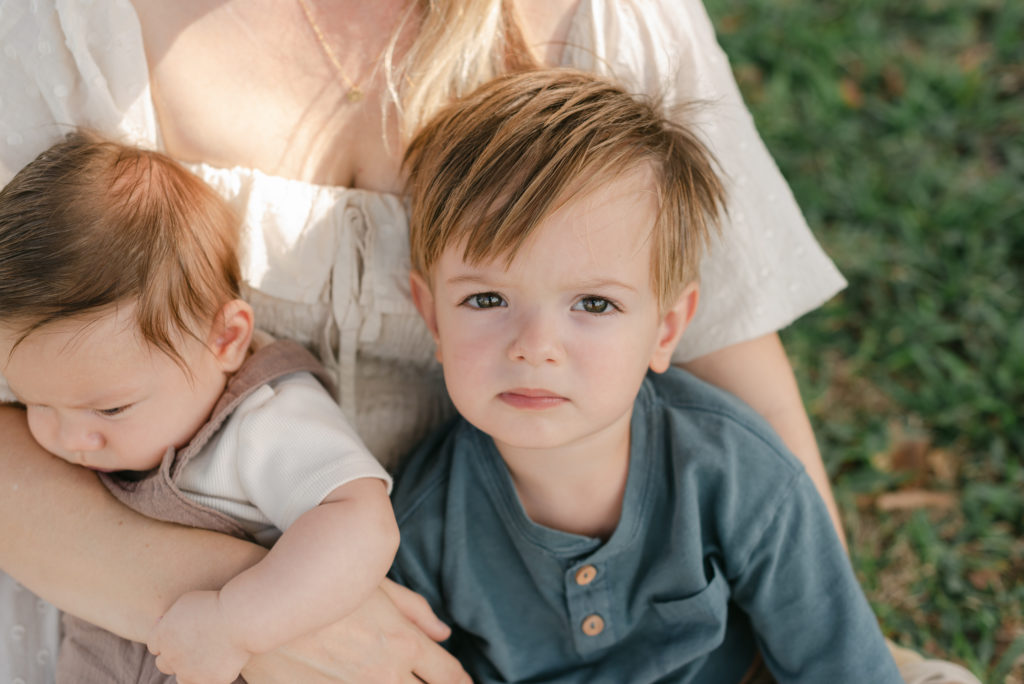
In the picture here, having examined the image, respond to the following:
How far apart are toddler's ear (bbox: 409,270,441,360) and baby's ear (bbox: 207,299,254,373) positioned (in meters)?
0.29

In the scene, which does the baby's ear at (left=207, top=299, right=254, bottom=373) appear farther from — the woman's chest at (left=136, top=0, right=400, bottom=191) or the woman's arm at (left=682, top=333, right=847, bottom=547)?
the woman's arm at (left=682, top=333, right=847, bottom=547)

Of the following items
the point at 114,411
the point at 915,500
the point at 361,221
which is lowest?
the point at 915,500

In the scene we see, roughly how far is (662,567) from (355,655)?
0.55 m

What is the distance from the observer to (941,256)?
2760mm

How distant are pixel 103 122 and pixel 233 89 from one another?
0.74 ft

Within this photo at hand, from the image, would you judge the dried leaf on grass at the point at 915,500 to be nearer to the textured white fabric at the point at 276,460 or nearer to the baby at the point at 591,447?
the baby at the point at 591,447

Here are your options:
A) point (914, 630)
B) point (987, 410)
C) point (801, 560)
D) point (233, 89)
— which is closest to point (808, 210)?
point (987, 410)

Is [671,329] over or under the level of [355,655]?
over

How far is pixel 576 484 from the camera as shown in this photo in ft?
5.75

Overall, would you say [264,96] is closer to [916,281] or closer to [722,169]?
[722,169]

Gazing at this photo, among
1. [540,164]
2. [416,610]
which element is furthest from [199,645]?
[540,164]

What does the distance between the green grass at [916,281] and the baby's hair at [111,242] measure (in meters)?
1.63

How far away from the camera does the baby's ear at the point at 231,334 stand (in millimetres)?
1634

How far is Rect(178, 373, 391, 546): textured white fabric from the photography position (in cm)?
154
